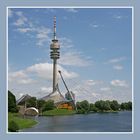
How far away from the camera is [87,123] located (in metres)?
7.57

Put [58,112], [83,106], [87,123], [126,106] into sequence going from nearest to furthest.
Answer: [126,106]
[87,123]
[83,106]
[58,112]

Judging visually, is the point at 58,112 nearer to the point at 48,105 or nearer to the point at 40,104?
the point at 48,105

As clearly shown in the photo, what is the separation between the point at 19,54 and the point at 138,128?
207 centimetres

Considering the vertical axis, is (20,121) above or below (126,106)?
below

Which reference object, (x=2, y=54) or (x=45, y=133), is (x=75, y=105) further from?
(x=2, y=54)

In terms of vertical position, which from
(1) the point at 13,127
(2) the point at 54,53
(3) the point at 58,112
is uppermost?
(2) the point at 54,53

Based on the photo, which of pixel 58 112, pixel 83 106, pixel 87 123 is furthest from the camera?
pixel 58 112

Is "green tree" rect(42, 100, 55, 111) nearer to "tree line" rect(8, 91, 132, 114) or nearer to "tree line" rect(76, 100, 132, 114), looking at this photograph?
"tree line" rect(8, 91, 132, 114)

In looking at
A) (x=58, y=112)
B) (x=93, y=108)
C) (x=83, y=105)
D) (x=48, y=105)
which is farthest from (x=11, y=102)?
(x=93, y=108)

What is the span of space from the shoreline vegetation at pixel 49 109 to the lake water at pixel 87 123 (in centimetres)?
7

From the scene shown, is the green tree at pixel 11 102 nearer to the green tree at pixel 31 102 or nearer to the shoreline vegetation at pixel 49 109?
the shoreline vegetation at pixel 49 109

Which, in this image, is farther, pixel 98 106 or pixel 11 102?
pixel 98 106

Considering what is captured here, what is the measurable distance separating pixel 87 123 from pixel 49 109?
2.06 feet

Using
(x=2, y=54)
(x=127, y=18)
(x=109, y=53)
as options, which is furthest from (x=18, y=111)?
(x=127, y=18)
